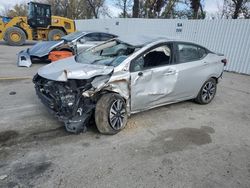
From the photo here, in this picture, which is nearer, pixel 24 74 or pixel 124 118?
pixel 124 118

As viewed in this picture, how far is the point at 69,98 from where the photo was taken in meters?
3.21

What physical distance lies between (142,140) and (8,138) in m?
2.06

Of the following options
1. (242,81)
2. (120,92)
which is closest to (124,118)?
(120,92)

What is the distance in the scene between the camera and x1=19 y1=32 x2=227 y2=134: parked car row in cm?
323

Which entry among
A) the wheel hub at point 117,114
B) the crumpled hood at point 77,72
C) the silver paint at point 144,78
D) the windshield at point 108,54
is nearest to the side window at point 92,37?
the windshield at point 108,54

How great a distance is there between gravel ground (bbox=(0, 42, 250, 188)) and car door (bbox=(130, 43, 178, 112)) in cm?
44

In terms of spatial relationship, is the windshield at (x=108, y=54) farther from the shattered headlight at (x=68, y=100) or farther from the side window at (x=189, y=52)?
the side window at (x=189, y=52)

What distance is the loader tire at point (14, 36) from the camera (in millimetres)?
14578

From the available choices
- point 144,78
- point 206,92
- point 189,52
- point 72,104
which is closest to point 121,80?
point 144,78

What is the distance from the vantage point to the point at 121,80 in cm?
342

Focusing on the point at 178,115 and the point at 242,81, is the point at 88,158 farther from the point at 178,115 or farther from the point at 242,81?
the point at 242,81

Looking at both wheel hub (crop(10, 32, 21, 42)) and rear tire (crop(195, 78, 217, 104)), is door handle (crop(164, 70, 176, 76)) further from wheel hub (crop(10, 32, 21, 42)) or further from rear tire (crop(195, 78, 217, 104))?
wheel hub (crop(10, 32, 21, 42))

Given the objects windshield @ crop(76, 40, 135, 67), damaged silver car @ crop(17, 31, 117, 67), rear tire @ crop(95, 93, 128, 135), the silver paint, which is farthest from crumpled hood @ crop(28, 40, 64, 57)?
rear tire @ crop(95, 93, 128, 135)

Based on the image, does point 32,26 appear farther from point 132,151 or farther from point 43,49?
point 132,151
